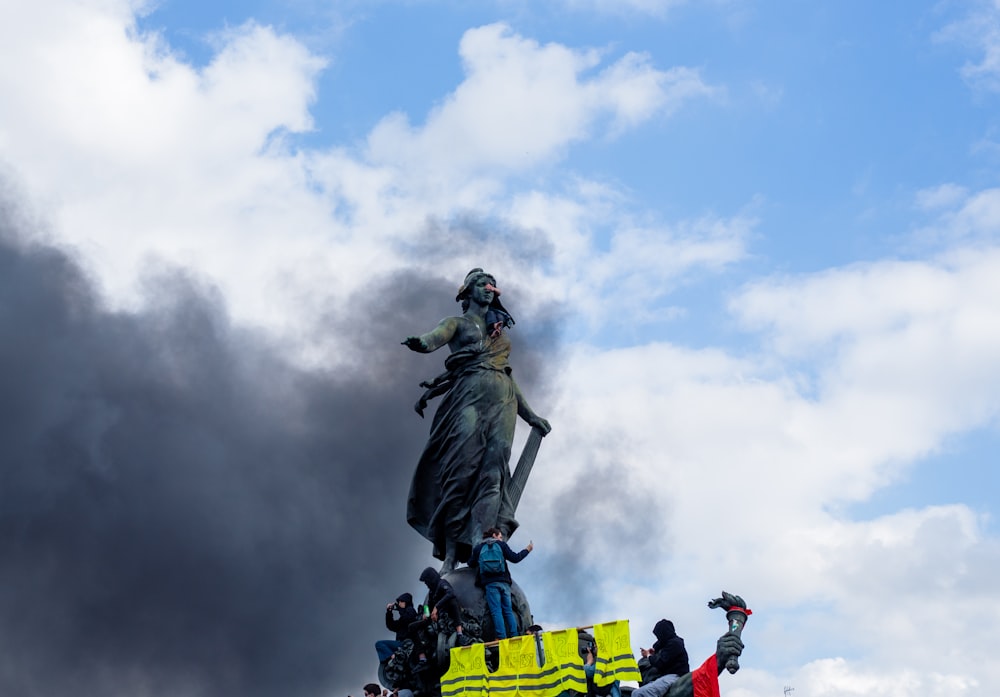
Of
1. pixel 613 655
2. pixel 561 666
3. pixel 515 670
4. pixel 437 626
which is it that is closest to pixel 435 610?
pixel 437 626

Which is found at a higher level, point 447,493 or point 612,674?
point 447,493

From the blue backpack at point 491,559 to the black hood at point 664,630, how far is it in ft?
11.4

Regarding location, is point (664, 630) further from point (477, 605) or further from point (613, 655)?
point (477, 605)

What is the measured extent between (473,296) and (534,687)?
8.39m

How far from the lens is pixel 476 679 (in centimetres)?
2262

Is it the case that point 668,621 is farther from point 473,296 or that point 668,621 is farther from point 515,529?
point 473,296

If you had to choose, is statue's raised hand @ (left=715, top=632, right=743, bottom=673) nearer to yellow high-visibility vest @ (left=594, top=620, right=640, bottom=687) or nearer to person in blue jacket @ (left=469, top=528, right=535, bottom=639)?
yellow high-visibility vest @ (left=594, top=620, right=640, bottom=687)

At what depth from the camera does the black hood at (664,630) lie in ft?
71.4

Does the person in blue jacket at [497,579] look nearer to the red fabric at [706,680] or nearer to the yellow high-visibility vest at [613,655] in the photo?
the yellow high-visibility vest at [613,655]

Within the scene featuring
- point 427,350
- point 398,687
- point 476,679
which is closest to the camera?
point 476,679

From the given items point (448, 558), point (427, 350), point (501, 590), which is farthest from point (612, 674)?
point (427, 350)

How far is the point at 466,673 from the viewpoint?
897 inches

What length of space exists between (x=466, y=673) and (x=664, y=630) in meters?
3.29

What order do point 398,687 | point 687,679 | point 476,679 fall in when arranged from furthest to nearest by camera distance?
point 398,687 < point 476,679 < point 687,679
